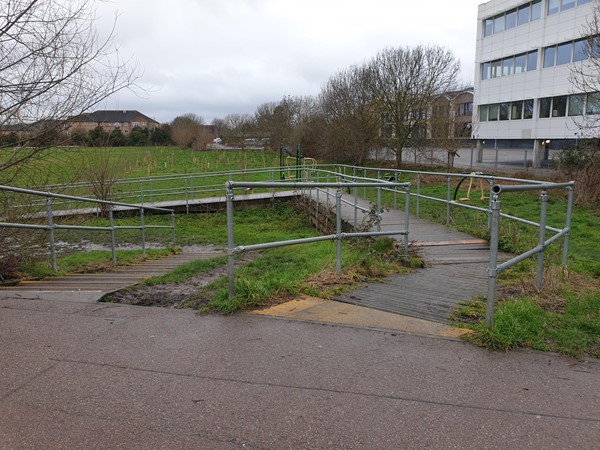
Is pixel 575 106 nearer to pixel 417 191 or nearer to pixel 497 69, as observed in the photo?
pixel 497 69

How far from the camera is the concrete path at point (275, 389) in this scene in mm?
2699

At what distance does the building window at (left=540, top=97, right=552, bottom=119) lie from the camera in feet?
106

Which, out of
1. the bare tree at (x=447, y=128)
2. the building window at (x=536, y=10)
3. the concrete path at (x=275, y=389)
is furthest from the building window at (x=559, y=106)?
the concrete path at (x=275, y=389)

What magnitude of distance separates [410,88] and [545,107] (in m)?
9.02

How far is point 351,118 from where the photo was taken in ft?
116

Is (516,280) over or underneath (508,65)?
underneath

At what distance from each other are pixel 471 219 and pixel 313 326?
7437 millimetres

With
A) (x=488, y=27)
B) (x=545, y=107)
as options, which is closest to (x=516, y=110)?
(x=545, y=107)

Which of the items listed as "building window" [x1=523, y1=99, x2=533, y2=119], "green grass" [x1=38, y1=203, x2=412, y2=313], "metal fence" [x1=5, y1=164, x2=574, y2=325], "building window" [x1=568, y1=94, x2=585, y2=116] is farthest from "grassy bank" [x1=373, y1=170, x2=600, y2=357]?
"building window" [x1=523, y1=99, x2=533, y2=119]

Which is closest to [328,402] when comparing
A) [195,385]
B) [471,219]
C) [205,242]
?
[195,385]

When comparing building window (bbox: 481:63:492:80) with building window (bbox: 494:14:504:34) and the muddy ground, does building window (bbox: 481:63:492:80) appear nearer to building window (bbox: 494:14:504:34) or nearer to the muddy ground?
building window (bbox: 494:14:504:34)

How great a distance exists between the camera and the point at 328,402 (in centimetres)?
304

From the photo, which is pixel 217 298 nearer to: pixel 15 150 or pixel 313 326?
pixel 313 326

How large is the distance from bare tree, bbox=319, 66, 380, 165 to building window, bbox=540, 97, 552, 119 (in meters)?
10.4
